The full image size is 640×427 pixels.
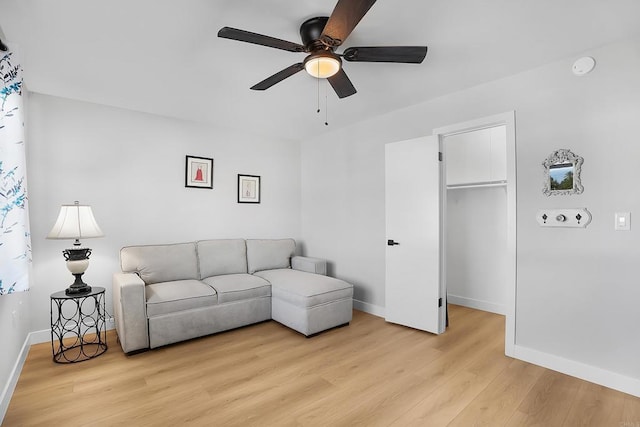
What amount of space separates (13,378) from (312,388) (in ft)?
7.09

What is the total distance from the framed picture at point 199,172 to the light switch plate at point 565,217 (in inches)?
144

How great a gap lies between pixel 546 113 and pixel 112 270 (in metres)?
4.49

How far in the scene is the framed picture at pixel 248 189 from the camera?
14.6ft

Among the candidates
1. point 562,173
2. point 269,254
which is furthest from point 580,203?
point 269,254

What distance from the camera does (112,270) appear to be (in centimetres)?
347

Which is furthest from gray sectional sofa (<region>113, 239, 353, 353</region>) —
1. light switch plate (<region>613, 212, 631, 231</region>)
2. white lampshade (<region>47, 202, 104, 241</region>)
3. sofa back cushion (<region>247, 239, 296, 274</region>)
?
light switch plate (<region>613, 212, 631, 231</region>)

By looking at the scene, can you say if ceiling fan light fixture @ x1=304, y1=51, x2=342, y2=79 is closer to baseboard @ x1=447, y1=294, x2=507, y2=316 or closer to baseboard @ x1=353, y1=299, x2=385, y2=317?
baseboard @ x1=353, y1=299, x2=385, y2=317

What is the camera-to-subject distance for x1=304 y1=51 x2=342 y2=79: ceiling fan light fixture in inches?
78.3

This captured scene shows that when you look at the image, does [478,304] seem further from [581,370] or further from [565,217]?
[565,217]

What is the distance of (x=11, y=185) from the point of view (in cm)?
178

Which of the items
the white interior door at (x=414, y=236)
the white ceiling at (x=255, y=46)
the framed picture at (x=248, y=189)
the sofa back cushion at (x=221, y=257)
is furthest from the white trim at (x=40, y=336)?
the white interior door at (x=414, y=236)

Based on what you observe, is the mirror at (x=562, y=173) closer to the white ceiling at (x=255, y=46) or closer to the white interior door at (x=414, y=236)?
the white ceiling at (x=255, y=46)

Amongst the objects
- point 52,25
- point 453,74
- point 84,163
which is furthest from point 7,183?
point 453,74

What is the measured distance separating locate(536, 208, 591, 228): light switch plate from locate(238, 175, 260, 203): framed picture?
11.2 feet
